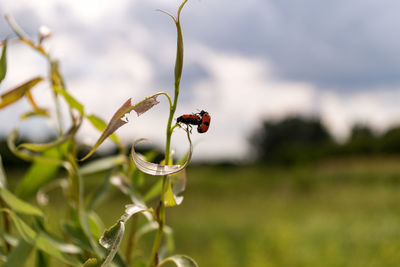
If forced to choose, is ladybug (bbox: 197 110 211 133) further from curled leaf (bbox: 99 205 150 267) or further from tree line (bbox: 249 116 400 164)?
tree line (bbox: 249 116 400 164)

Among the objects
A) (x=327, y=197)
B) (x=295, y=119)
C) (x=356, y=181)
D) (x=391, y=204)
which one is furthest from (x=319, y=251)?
(x=295, y=119)

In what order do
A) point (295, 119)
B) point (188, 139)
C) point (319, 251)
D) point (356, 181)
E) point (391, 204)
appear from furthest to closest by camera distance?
point (295, 119) → point (356, 181) → point (391, 204) → point (319, 251) → point (188, 139)

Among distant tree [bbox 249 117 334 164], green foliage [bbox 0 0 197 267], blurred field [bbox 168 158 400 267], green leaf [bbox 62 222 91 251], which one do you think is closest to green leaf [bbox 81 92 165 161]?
green foliage [bbox 0 0 197 267]

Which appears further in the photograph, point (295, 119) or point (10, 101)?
point (295, 119)

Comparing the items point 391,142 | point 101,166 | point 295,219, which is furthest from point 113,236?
point 391,142

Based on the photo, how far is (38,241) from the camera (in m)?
0.23

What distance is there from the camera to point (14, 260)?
24 cm

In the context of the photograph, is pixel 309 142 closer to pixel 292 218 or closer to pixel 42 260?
pixel 292 218

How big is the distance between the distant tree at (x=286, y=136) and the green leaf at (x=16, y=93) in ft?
34.7

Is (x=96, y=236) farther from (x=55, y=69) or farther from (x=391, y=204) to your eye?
(x=391, y=204)

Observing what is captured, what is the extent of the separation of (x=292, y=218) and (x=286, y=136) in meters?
7.83

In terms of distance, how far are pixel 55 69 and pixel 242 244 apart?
10.9ft

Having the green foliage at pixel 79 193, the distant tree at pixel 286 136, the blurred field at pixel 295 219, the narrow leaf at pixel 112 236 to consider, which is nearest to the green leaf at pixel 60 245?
the green foliage at pixel 79 193

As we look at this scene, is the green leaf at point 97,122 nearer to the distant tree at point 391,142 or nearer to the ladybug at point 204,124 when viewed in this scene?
the ladybug at point 204,124
